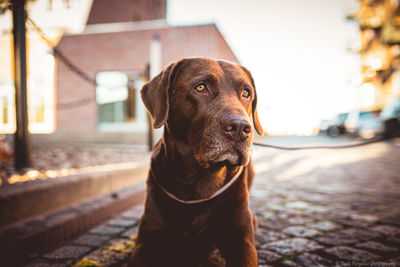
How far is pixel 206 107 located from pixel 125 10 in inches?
972

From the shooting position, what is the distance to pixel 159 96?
1.99 metres

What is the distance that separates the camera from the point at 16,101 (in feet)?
13.1

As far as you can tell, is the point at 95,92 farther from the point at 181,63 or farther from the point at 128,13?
the point at 181,63

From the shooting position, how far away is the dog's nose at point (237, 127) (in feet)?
5.32

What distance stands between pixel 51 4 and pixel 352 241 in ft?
19.0

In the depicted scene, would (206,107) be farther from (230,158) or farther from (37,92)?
(37,92)

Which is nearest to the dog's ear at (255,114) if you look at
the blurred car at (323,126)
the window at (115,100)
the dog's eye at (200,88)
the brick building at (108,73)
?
the dog's eye at (200,88)

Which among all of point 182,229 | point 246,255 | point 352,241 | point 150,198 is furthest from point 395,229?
point 150,198

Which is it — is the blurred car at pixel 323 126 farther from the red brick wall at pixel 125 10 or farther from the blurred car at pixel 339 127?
the red brick wall at pixel 125 10

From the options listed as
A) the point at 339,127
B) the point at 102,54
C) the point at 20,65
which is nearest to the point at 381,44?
the point at 339,127

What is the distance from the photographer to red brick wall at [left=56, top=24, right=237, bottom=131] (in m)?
13.9

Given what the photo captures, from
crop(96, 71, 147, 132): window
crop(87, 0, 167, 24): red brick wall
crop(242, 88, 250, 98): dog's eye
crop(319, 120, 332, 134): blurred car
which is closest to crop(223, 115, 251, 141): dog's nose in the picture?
crop(242, 88, 250, 98): dog's eye

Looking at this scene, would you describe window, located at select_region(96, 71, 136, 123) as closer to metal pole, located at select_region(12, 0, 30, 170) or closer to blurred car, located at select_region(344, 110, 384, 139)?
metal pole, located at select_region(12, 0, 30, 170)

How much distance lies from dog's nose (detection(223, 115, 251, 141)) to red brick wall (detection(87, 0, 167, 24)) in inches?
907
